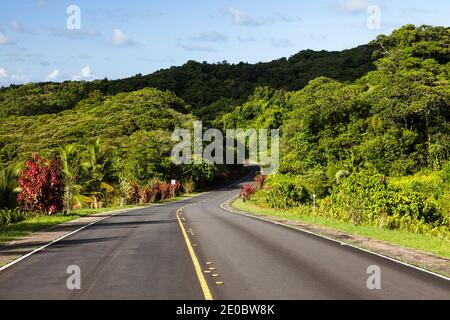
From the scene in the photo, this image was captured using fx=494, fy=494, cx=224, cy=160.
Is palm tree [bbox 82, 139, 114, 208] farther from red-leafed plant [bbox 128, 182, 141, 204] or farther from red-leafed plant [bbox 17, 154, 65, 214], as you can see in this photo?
red-leafed plant [bbox 17, 154, 65, 214]

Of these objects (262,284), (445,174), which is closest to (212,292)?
(262,284)

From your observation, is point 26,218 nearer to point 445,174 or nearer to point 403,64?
point 445,174

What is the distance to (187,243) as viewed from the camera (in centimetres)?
1664

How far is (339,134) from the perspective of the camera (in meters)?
52.1

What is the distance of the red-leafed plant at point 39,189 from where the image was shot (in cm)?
2995

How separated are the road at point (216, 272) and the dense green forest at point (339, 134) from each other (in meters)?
11.3

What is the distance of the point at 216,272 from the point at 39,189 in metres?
22.1

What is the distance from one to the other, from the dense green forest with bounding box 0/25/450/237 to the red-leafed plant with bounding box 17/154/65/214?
4.19 feet

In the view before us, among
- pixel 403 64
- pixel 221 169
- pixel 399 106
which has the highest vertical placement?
pixel 403 64

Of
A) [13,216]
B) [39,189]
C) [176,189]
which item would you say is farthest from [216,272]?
[176,189]

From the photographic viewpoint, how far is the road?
29.6 feet

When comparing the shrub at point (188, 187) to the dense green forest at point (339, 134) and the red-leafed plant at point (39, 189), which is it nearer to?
the dense green forest at point (339, 134)

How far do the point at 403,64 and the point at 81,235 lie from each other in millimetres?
46835

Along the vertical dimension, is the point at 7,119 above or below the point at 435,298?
above
